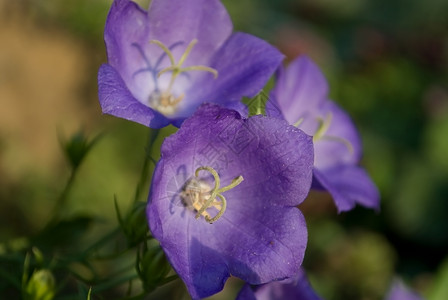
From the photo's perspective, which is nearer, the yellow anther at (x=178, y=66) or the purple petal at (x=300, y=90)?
the yellow anther at (x=178, y=66)

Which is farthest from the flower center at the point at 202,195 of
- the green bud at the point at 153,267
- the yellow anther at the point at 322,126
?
the yellow anther at the point at 322,126

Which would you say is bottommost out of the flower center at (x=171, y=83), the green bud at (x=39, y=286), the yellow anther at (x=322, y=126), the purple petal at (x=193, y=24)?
the green bud at (x=39, y=286)

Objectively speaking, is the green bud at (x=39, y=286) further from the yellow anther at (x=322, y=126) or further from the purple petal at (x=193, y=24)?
the yellow anther at (x=322, y=126)

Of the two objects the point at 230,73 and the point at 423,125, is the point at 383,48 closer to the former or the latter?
the point at 423,125

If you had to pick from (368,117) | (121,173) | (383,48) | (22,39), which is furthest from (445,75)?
(22,39)

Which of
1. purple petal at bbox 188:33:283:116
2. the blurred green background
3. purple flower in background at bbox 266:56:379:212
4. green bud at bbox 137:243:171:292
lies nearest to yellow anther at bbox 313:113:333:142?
purple flower in background at bbox 266:56:379:212

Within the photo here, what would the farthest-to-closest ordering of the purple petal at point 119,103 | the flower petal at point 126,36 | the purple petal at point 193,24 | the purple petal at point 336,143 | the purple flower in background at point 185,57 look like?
the purple petal at point 336,143
the purple petal at point 193,24
the purple flower in background at point 185,57
the flower petal at point 126,36
the purple petal at point 119,103

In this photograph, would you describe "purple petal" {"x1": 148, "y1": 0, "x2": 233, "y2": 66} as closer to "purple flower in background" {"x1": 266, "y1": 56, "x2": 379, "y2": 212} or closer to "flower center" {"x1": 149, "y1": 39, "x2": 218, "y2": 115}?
"flower center" {"x1": 149, "y1": 39, "x2": 218, "y2": 115}
